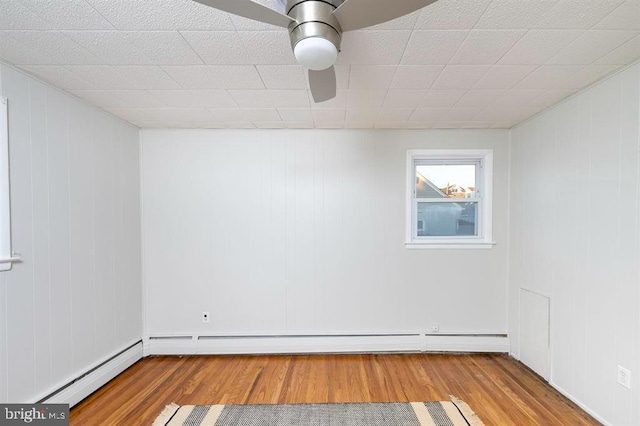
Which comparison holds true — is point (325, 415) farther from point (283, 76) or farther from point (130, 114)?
point (130, 114)

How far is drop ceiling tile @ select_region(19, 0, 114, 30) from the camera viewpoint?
1206 mm

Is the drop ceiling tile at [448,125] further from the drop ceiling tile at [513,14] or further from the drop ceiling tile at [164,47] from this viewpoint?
the drop ceiling tile at [164,47]

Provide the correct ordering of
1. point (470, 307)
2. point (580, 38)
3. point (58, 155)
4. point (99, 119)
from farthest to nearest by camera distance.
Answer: point (470, 307), point (99, 119), point (58, 155), point (580, 38)

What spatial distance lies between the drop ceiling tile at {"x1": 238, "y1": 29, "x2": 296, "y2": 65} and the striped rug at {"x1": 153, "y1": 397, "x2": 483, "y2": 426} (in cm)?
233

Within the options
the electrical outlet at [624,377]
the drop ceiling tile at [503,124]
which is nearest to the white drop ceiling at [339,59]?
the drop ceiling tile at [503,124]

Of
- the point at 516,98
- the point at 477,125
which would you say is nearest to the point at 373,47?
the point at 516,98

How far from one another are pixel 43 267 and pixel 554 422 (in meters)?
3.63

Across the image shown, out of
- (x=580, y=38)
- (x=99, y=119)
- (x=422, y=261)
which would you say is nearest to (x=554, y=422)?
(x=422, y=261)

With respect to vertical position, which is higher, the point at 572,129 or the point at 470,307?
the point at 572,129

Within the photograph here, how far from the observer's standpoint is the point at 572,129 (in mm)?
2135

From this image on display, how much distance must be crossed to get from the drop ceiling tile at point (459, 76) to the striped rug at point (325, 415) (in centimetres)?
229

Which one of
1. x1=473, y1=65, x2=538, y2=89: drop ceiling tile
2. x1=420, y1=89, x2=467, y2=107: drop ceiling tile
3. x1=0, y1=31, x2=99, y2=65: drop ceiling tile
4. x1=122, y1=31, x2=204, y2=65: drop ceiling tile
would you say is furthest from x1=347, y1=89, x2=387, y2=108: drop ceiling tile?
x1=0, y1=31, x2=99, y2=65: drop ceiling tile

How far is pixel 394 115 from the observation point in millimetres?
2502

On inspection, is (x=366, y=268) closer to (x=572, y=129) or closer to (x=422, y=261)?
(x=422, y=261)
